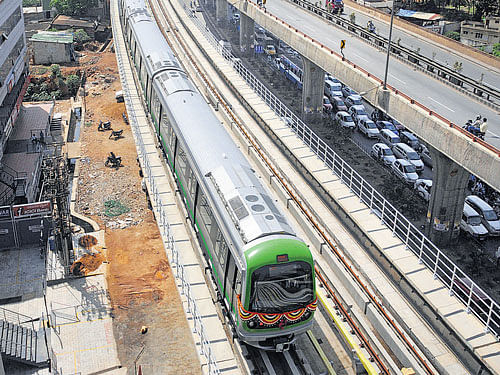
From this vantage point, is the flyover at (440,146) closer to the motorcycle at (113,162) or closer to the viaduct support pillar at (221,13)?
the motorcycle at (113,162)

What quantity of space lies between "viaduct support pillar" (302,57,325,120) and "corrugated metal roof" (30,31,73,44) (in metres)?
32.5

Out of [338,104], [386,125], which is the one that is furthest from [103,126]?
[386,125]

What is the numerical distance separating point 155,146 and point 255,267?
58.0 feet

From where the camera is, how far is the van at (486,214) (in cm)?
3142

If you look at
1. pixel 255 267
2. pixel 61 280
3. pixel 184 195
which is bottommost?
pixel 61 280

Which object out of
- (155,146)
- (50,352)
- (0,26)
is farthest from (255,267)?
(0,26)

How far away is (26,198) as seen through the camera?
33000 mm

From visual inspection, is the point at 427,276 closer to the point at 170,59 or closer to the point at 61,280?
the point at 61,280

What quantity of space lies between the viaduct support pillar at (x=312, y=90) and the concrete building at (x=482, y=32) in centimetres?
1984

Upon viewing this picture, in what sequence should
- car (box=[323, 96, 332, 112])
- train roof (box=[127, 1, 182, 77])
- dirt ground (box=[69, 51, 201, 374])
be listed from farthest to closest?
car (box=[323, 96, 332, 112])
train roof (box=[127, 1, 182, 77])
dirt ground (box=[69, 51, 201, 374])

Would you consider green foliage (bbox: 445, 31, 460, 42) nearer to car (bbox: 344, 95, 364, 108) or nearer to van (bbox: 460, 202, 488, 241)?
car (bbox: 344, 95, 364, 108)

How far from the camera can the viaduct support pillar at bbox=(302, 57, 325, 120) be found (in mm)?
45844

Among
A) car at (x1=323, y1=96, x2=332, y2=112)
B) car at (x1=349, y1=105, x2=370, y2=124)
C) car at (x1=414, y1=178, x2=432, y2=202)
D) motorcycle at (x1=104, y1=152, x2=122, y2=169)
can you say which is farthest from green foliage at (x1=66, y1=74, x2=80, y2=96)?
car at (x1=414, y1=178, x2=432, y2=202)

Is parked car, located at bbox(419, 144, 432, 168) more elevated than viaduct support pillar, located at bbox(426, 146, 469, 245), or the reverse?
viaduct support pillar, located at bbox(426, 146, 469, 245)
